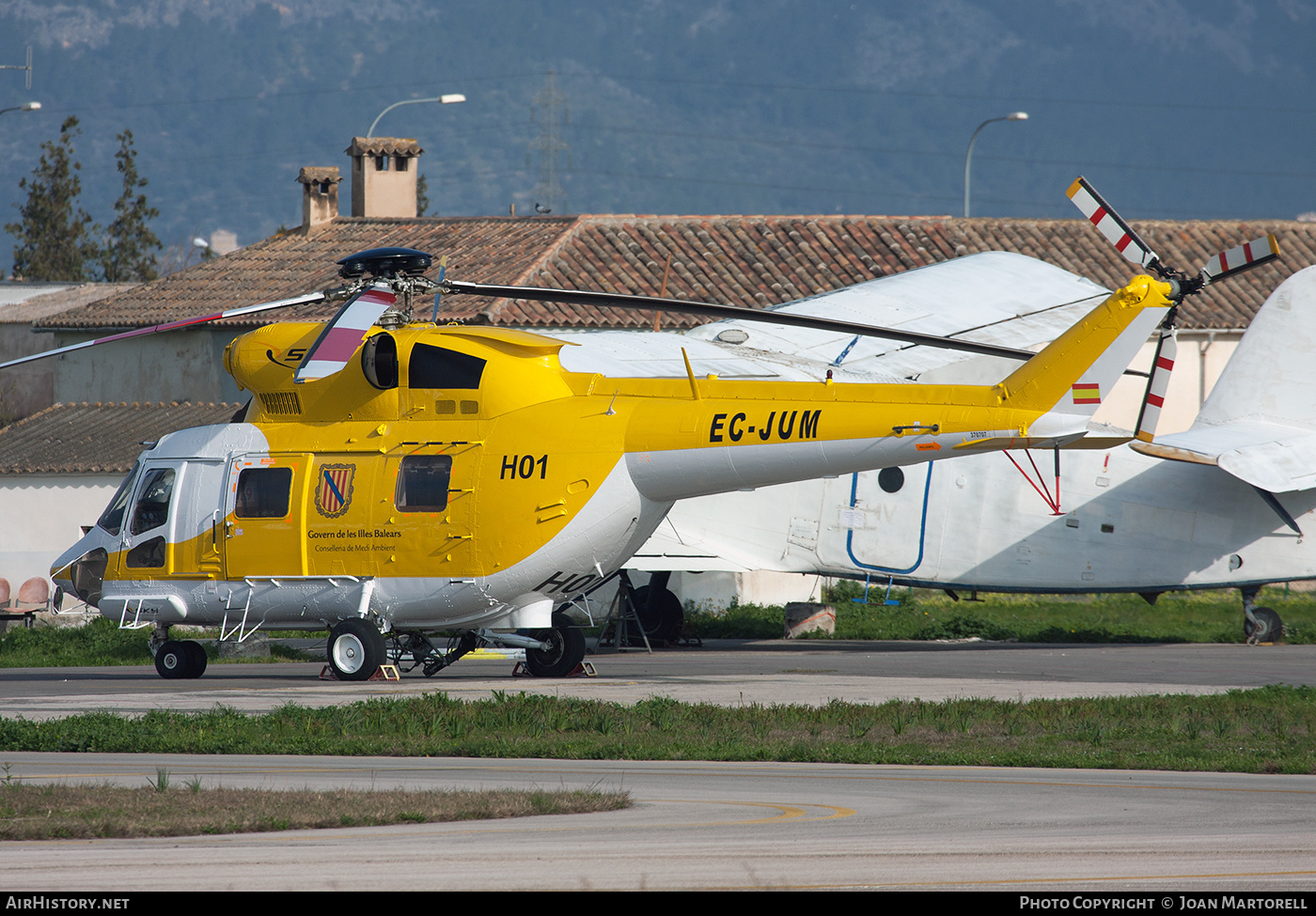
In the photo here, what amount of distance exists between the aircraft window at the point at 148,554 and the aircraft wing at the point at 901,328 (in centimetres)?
633

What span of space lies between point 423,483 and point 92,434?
2038 cm

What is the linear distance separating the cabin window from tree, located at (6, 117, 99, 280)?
61.8m

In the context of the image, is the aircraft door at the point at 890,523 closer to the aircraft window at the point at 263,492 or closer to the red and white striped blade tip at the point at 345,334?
the aircraft window at the point at 263,492

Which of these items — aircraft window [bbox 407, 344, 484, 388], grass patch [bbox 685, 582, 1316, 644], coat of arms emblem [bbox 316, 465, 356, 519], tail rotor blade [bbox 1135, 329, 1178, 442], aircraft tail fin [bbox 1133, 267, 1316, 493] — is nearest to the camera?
tail rotor blade [bbox 1135, 329, 1178, 442]

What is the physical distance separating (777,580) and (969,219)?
1484 cm

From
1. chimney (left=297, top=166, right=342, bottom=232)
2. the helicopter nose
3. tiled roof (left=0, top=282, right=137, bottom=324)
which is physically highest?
chimney (left=297, top=166, right=342, bottom=232)

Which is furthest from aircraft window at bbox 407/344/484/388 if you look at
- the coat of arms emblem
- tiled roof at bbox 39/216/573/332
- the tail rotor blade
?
tiled roof at bbox 39/216/573/332

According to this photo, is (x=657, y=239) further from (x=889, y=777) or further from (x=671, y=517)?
(x=889, y=777)

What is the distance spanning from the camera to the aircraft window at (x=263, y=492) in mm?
19422

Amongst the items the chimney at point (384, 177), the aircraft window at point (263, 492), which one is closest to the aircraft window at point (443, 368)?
the aircraft window at point (263, 492)

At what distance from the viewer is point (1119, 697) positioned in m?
16.2

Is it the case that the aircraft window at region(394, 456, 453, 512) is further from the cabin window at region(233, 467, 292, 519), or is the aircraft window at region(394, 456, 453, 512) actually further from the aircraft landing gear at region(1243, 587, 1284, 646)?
the aircraft landing gear at region(1243, 587, 1284, 646)

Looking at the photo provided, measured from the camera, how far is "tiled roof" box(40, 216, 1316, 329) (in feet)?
120

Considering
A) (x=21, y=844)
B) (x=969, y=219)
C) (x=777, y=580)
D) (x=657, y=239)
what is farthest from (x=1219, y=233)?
(x=21, y=844)
